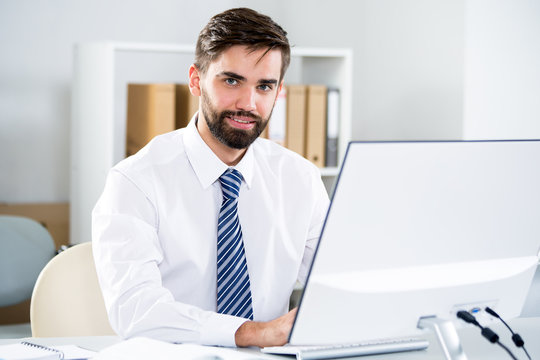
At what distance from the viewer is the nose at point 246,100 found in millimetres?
1370

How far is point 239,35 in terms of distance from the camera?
1357mm

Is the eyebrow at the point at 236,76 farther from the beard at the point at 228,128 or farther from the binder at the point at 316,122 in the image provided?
the binder at the point at 316,122

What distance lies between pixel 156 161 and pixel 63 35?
64.8 inches

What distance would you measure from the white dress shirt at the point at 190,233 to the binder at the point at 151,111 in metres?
0.82

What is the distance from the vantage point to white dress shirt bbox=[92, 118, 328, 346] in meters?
1.13

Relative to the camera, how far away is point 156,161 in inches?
54.7

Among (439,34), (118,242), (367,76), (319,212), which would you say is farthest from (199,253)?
(367,76)

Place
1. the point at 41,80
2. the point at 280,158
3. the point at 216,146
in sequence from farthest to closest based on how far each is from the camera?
the point at 41,80 → the point at 280,158 → the point at 216,146

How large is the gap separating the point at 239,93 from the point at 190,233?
33 centimetres

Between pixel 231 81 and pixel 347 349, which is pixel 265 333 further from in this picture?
pixel 231 81

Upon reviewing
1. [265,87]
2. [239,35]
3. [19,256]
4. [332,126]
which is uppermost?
[239,35]

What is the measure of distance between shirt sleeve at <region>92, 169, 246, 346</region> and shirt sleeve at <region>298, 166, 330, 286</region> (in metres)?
0.38

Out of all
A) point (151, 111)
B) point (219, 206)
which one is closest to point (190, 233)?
point (219, 206)

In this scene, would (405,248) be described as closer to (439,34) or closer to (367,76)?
(439,34)
